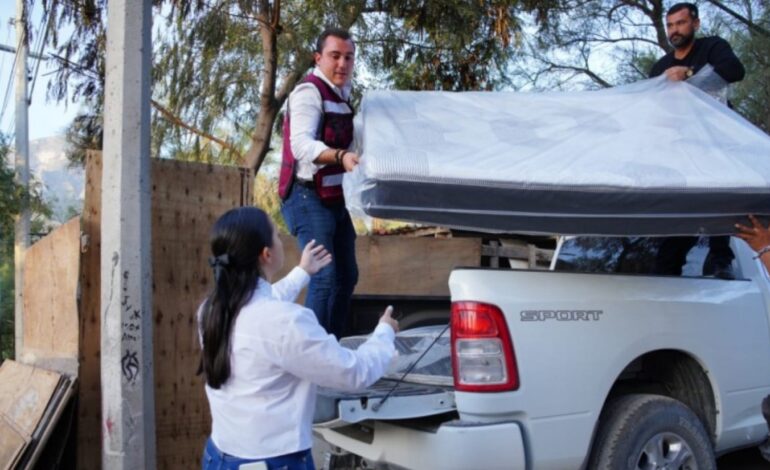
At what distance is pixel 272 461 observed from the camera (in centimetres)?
262

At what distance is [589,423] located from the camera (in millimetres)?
3609

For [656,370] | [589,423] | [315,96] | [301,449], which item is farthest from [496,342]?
[315,96]

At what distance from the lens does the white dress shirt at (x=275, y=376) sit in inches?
102

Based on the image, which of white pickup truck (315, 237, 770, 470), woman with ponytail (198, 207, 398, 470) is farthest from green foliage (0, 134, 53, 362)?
woman with ponytail (198, 207, 398, 470)

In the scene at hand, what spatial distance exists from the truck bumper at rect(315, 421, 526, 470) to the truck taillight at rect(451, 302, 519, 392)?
0.17 metres

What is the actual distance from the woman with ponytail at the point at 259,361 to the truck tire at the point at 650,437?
59.4 inches

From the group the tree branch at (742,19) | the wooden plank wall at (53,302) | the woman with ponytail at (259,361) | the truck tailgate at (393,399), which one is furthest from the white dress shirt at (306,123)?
the tree branch at (742,19)

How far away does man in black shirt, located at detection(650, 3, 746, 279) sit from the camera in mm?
4844

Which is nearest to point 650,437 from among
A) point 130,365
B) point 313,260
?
point 313,260

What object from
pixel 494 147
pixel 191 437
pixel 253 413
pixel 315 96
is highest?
pixel 315 96

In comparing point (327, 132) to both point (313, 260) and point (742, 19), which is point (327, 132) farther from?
point (742, 19)

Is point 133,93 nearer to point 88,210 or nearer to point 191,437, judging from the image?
point 88,210

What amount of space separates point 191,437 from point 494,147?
3.23m

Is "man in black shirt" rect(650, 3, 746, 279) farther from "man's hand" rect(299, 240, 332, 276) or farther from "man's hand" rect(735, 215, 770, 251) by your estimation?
"man's hand" rect(299, 240, 332, 276)
